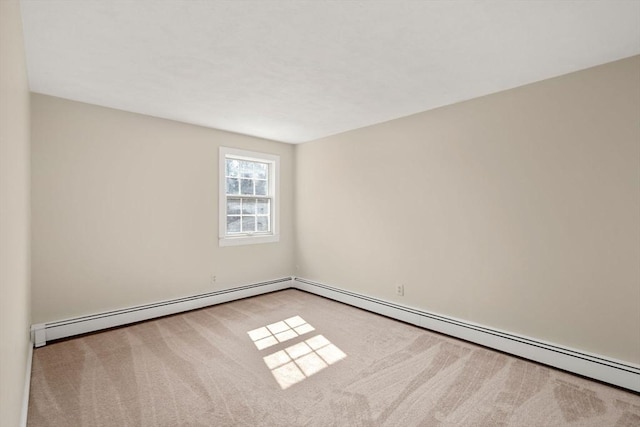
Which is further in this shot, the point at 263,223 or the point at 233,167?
the point at 263,223

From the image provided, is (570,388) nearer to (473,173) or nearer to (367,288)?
(473,173)

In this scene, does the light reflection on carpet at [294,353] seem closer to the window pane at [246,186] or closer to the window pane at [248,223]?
the window pane at [248,223]

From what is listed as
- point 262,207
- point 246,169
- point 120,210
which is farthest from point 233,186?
point 120,210

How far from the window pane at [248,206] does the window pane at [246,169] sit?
38cm

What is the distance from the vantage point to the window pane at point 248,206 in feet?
15.7

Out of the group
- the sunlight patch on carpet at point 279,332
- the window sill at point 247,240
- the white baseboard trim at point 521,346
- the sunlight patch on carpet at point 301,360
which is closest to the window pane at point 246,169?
the window sill at point 247,240

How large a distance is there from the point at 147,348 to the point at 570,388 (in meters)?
3.56

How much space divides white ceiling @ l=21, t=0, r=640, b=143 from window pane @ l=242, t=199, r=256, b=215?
5.74 ft

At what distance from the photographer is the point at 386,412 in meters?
2.05

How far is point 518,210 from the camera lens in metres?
2.87

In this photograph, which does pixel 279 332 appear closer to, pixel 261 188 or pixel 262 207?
pixel 262 207

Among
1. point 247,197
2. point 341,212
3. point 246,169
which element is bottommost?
point 341,212

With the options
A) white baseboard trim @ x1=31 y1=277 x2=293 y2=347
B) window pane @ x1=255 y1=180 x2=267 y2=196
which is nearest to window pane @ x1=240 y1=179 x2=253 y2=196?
window pane @ x1=255 y1=180 x2=267 y2=196

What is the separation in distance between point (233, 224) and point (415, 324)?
284 cm
